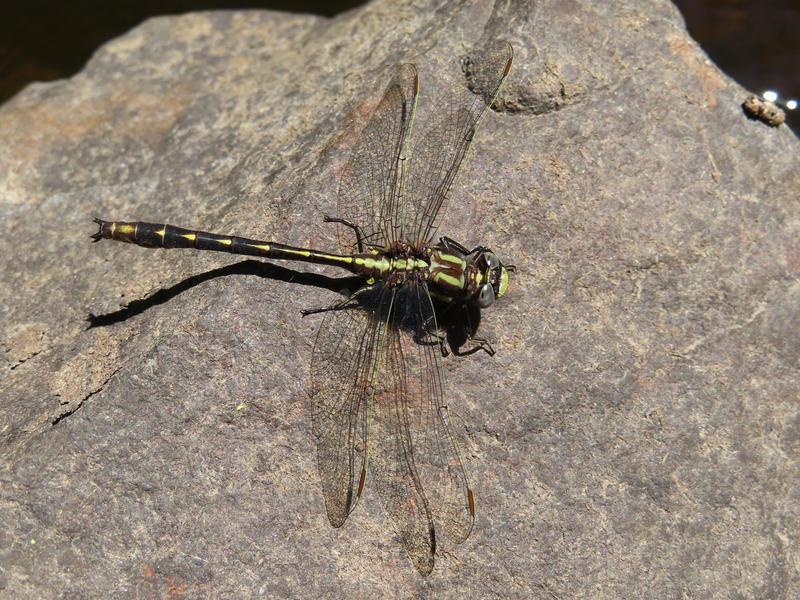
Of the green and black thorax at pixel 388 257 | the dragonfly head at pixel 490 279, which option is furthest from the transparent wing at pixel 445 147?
the dragonfly head at pixel 490 279

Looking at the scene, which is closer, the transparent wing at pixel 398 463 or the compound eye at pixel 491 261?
the transparent wing at pixel 398 463

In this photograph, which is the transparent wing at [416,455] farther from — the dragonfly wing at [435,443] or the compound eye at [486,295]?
the compound eye at [486,295]

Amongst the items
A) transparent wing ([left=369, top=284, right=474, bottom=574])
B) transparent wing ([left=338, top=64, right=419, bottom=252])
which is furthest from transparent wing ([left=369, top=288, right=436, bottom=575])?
transparent wing ([left=338, top=64, right=419, bottom=252])

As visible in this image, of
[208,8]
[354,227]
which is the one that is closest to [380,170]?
[354,227]

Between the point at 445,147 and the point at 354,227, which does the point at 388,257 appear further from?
the point at 445,147

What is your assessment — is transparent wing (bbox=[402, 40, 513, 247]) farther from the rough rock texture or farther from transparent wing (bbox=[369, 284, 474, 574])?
transparent wing (bbox=[369, 284, 474, 574])

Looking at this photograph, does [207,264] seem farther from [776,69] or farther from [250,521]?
[776,69]
